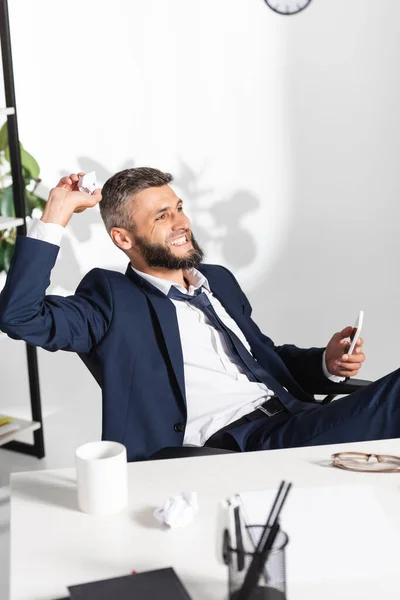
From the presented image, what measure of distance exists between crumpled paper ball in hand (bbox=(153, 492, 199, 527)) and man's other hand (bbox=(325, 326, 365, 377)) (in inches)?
40.2

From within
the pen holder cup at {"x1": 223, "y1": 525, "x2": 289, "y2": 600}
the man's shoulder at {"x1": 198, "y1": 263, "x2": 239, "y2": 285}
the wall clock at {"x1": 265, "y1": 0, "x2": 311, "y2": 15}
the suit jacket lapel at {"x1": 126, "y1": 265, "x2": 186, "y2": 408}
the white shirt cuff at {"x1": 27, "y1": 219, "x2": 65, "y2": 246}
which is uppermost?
the wall clock at {"x1": 265, "y1": 0, "x2": 311, "y2": 15}

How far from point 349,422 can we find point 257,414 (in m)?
0.37

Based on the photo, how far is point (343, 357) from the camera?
7.61 ft

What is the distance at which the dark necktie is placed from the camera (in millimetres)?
2359

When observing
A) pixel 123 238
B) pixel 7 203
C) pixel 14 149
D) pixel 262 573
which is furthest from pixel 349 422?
pixel 7 203

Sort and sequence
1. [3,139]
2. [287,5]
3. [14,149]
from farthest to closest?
[287,5] → [3,139] → [14,149]

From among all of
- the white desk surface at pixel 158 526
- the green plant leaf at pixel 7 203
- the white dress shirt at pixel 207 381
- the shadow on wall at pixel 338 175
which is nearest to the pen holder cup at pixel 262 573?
the white desk surface at pixel 158 526

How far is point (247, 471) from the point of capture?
1542 millimetres

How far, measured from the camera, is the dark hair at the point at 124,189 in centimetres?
237

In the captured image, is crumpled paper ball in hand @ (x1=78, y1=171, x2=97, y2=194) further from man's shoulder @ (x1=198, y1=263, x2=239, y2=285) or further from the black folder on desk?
the black folder on desk

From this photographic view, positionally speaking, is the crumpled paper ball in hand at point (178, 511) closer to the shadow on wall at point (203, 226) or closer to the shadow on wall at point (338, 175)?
the shadow on wall at point (338, 175)

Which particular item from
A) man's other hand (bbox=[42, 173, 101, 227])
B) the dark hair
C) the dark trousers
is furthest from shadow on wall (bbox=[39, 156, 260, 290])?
the dark trousers

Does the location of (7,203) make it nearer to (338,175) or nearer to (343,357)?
(343,357)

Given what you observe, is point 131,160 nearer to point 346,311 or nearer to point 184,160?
point 184,160
